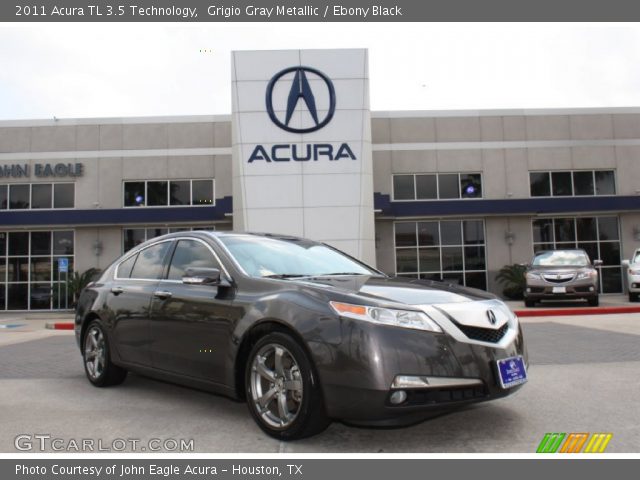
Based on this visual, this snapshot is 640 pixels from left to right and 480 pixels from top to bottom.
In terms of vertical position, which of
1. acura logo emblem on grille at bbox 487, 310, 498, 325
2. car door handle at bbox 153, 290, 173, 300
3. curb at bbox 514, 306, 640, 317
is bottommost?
curb at bbox 514, 306, 640, 317

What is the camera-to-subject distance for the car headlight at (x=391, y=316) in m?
3.71

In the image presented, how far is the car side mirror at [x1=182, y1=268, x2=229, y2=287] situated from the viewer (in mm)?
4523

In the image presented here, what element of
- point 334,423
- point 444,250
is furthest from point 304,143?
point 334,423

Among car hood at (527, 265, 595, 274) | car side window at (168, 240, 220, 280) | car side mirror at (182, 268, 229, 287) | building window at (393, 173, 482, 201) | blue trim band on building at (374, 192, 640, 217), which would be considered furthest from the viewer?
building window at (393, 173, 482, 201)

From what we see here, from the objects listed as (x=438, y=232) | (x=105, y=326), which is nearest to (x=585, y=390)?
(x=105, y=326)

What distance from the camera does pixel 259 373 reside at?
4.15 m

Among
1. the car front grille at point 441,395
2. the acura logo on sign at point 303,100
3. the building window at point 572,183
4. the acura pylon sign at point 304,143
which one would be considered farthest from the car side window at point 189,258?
the building window at point 572,183

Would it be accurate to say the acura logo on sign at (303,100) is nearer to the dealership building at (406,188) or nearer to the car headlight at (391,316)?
the dealership building at (406,188)

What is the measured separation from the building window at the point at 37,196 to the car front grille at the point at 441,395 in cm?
2335

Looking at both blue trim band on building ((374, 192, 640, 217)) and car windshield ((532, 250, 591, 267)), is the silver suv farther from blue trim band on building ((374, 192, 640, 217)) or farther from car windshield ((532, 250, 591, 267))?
blue trim band on building ((374, 192, 640, 217))

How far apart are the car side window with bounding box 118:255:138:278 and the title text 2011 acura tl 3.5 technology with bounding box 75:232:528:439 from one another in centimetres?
57

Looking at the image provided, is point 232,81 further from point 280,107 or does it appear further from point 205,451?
point 205,451

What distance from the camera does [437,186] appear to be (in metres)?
24.6

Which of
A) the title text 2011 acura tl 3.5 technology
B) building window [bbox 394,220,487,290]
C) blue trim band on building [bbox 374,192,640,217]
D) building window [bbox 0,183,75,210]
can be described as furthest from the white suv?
building window [bbox 0,183,75,210]
